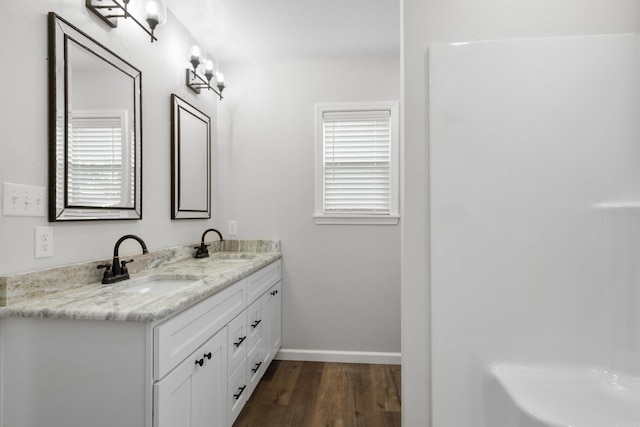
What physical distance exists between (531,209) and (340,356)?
83.6 inches

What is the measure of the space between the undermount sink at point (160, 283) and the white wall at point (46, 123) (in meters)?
0.21

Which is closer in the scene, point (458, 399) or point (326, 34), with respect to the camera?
point (458, 399)

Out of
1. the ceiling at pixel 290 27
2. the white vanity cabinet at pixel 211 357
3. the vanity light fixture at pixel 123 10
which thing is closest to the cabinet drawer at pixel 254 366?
the white vanity cabinet at pixel 211 357

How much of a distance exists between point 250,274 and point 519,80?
1.65m

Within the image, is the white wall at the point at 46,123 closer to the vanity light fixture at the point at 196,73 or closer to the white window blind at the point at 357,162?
the vanity light fixture at the point at 196,73

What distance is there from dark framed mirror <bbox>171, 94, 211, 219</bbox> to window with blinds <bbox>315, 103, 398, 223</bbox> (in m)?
0.90

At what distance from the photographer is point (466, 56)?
3.72ft

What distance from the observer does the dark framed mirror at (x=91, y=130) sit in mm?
1312

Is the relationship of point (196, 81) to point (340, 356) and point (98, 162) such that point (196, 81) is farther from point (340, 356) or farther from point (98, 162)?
point (340, 356)

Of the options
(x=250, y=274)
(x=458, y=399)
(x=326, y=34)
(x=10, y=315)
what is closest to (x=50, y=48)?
(x=10, y=315)

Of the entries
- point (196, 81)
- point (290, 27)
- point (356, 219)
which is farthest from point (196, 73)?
point (356, 219)

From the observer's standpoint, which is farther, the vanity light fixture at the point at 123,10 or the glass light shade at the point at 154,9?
the glass light shade at the point at 154,9

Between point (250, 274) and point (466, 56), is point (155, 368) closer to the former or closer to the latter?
point (250, 274)

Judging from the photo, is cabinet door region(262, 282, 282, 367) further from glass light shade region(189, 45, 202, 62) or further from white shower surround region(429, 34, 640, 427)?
glass light shade region(189, 45, 202, 62)
